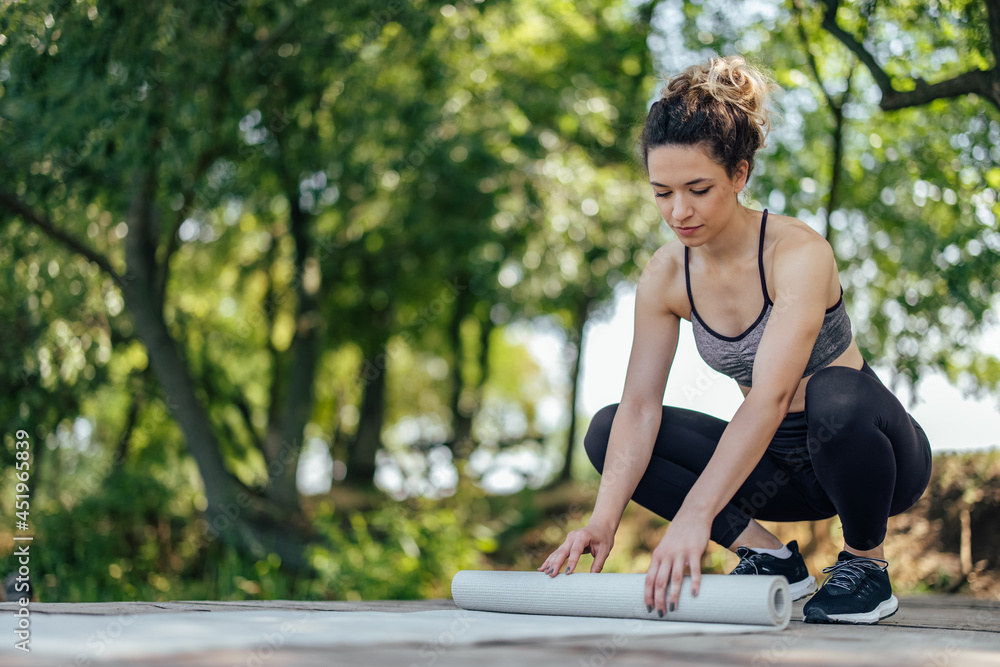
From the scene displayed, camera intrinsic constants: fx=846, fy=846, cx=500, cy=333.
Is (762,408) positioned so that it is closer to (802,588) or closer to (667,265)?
(667,265)

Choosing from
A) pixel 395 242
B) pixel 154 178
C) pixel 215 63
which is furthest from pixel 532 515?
pixel 215 63

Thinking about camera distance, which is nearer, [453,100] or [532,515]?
[453,100]

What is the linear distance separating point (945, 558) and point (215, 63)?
5270mm

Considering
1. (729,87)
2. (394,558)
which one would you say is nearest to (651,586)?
(729,87)

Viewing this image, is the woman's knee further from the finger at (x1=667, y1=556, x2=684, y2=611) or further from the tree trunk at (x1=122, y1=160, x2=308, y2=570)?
the tree trunk at (x1=122, y1=160, x2=308, y2=570)

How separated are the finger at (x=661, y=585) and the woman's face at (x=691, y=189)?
2.62 feet

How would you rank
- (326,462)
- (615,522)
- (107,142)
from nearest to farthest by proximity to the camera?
(615,522), (107,142), (326,462)

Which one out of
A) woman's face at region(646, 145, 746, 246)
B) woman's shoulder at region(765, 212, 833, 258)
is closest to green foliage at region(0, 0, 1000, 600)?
Answer: woman's shoulder at region(765, 212, 833, 258)

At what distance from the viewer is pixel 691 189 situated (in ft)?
6.61

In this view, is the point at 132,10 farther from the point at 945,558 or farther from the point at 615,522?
the point at 945,558

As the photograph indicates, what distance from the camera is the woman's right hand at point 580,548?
1.97 metres

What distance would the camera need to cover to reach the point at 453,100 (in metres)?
7.13

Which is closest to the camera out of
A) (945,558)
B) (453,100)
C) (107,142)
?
(107,142)

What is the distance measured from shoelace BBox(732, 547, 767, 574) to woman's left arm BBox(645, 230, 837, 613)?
45 centimetres
